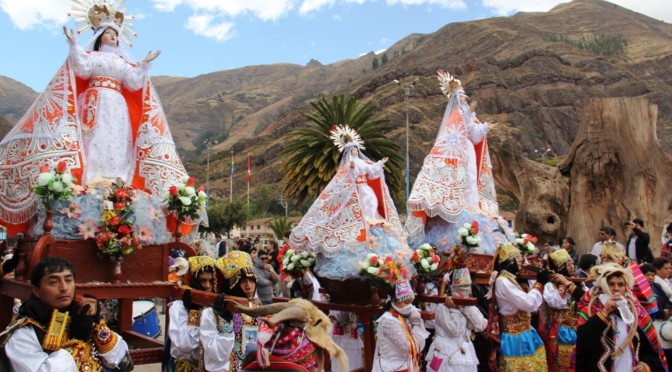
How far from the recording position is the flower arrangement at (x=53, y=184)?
553 cm

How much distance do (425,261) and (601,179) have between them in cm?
840

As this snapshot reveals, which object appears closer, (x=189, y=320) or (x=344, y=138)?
(x=189, y=320)

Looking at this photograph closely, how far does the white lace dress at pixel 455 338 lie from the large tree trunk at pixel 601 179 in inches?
303

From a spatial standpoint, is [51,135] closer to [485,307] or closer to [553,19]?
[485,307]

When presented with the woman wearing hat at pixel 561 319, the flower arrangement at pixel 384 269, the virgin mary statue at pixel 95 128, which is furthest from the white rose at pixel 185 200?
the woman wearing hat at pixel 561 319

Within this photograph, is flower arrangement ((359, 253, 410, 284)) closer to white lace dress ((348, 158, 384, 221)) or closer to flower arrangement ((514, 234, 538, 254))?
white lace dress ((348, 158, 384, 221))

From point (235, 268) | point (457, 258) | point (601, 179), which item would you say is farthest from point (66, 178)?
point (601, 179)

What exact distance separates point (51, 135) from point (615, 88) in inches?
4822

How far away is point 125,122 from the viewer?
6.73 metres

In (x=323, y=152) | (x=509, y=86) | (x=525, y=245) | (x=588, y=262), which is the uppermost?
(x=509, y=86)

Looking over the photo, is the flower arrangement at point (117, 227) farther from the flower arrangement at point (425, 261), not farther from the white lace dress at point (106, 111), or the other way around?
the flower arrangement at point (425, 261)

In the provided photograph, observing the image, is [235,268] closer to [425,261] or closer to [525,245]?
[425,261]

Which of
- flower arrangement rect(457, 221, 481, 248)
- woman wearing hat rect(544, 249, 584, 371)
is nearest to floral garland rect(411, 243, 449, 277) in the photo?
flower arrangement rect(457, 221, 481, 248)

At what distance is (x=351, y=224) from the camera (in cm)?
793
